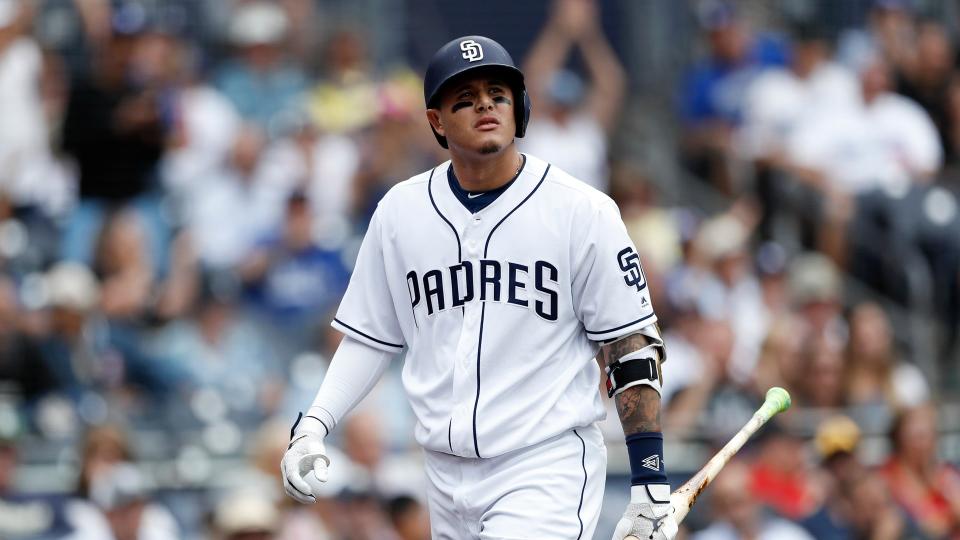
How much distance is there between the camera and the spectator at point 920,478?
30.6ft

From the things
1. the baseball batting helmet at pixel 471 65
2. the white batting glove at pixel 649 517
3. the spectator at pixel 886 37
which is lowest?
the white batting glove at pixel 649 517

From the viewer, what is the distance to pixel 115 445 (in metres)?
8.29

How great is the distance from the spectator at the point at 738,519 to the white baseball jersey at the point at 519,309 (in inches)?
131

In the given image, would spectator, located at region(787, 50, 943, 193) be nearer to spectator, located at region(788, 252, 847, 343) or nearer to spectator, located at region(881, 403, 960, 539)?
spectator, located at region(788, 252, 847, 343)

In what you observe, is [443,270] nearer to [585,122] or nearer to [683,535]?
[683,535]

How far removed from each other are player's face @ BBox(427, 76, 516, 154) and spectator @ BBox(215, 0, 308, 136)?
641 centimetres

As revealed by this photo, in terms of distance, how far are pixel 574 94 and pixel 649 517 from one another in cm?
736

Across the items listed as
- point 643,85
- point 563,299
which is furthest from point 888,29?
point 563,299

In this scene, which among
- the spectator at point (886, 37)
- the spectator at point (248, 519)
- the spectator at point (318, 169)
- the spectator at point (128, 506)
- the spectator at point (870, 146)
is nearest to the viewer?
the spectator at point (248, 519)

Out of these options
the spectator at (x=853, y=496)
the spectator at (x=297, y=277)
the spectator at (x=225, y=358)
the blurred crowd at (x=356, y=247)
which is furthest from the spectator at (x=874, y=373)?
the spectator at (x=225, y=358)

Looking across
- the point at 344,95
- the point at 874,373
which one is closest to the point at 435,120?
the point at 874,373

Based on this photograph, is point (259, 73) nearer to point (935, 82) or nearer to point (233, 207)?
point (233, 207)

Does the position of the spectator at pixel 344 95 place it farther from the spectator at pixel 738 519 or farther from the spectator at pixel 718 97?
the spectator at pixel 738 519

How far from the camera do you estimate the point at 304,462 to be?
198 inches
